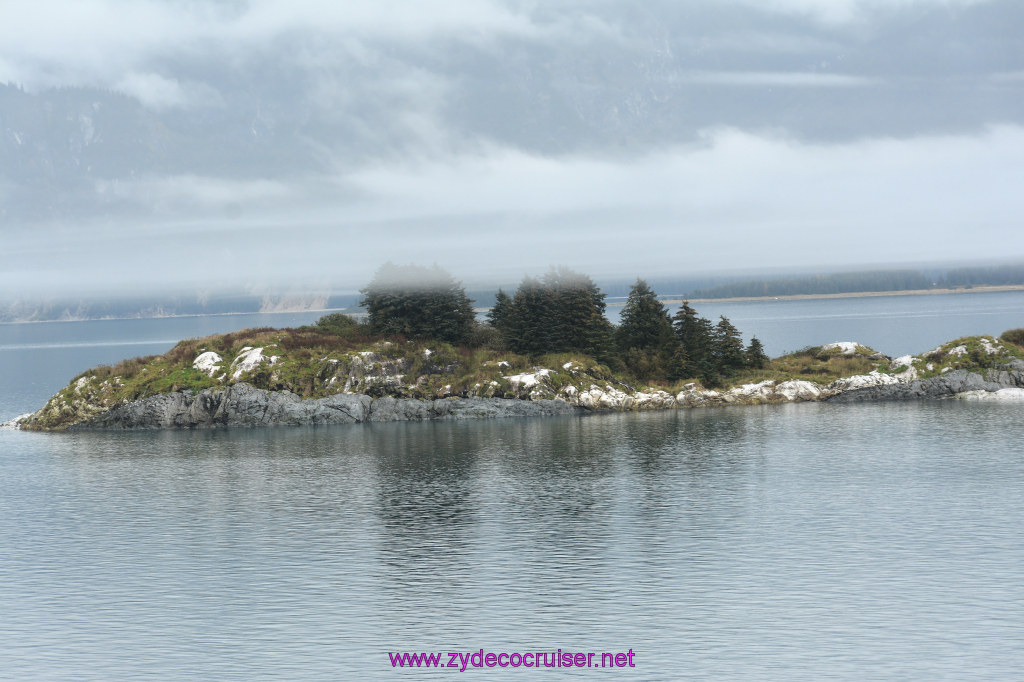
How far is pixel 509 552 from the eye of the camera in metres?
43.6

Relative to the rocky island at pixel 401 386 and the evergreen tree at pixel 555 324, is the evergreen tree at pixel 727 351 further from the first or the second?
the evergreen tree at pixel 555 324

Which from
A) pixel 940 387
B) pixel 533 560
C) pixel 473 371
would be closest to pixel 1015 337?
pixel 940 387

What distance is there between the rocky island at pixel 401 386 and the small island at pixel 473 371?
0.62ft

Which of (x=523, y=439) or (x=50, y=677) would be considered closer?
(x=50, y=677)

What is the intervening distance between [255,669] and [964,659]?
25.3 meters

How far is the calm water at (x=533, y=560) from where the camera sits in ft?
101

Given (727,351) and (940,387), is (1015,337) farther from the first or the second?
(727,351)

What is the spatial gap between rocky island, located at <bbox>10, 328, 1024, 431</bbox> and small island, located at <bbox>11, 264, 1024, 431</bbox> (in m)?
0.19

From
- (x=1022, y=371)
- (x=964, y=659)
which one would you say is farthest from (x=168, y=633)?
(x=1022, y=371)

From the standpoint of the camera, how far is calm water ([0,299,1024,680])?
3075cm

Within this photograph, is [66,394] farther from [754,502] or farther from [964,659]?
[964,659]

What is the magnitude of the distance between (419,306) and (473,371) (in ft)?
49.1

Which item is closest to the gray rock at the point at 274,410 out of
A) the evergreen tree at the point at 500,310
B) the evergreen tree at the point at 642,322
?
the evergreen tree at the point at 642,322

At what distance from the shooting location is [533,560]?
138 ft
